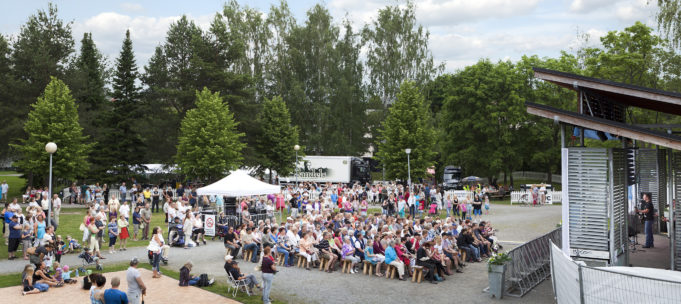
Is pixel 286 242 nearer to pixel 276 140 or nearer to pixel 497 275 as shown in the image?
pixel 497 275

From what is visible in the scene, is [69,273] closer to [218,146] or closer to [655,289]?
[655,289]

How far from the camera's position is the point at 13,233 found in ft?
53.7

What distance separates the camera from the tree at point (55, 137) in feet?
105

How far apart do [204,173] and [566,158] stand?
3008 cm

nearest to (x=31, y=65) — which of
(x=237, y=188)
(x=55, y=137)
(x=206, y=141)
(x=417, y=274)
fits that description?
(x=55, y=137)

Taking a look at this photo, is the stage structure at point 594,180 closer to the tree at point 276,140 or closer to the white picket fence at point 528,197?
the white picket fence at point 528,197

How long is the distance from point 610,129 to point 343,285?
7.64 m

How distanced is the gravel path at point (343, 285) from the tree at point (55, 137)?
17807 millimetres

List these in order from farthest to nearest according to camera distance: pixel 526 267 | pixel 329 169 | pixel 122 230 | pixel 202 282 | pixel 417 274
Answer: pixel 329 169 → pixel 122 230 → pixel 417 274 → pixel 202 282 → pixel 526 267

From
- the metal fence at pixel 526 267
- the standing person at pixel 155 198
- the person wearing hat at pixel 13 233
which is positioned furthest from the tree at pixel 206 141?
the metal fence at pixel 526 267

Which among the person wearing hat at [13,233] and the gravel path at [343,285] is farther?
the person wearing hat at [13,233]

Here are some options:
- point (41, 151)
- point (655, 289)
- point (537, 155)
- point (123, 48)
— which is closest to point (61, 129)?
point (41, 151)

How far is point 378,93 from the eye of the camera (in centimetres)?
5331

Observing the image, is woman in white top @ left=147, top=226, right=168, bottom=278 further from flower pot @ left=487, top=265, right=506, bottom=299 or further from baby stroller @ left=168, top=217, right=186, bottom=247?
flower pot @ left=487, top=265, right=506, bottom=299
